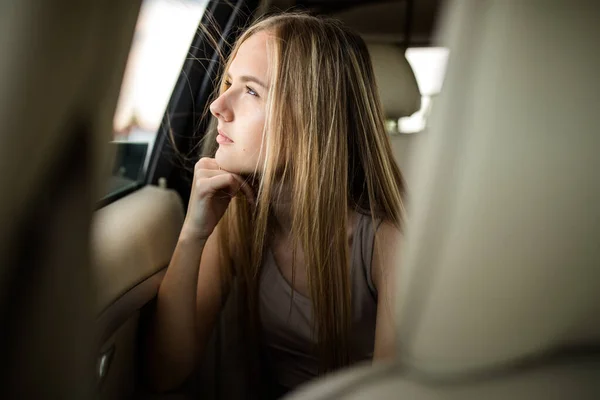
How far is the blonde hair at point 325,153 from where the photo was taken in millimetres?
649

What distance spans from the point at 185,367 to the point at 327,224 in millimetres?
357

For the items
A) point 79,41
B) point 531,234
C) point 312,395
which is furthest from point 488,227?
point 79,41

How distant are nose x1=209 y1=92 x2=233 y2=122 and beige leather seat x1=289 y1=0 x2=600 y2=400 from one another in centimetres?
33

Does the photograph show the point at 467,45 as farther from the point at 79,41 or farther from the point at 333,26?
the point at 333,26

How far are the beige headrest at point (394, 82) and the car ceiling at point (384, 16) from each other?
0.03 meters

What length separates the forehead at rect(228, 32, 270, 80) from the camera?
0.64 metres

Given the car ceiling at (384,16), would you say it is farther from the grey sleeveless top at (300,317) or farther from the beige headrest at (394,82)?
the grey sleeveless top at (300,317)

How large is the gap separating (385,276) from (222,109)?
32 centimetres

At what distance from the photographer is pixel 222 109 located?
0.65 meters

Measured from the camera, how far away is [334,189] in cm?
69

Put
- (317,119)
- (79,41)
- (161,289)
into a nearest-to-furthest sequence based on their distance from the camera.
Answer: (79,41)
(317,119)
(161,289)

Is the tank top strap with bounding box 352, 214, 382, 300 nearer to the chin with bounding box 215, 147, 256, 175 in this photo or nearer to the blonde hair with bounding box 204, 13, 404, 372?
the blonde hair with bounding box 204, 13, 404, 372

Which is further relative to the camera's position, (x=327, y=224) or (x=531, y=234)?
(x=327, y=224)

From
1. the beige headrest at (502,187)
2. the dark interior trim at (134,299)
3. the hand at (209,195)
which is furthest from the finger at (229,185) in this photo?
the beige headrest at (502,187)
